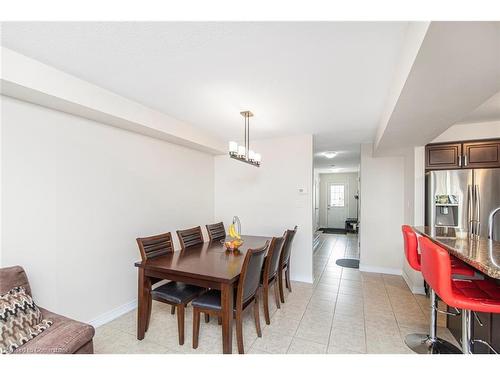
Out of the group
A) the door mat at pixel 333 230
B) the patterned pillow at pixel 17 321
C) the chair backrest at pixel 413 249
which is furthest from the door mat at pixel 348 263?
the patterned pillow at pixel 17 321

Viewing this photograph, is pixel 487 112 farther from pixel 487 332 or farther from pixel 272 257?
pixel 272 257

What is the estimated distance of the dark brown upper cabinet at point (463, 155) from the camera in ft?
9.95

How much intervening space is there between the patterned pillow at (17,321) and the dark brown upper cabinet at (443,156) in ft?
14.7

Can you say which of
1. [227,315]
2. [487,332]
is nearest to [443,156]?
[487,332]

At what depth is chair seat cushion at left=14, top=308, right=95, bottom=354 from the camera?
1.31m

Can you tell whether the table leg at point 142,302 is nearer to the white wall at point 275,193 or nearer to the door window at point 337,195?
the white wall at point 275,193

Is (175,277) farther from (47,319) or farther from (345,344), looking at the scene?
(345,344)

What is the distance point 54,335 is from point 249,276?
1319 mm

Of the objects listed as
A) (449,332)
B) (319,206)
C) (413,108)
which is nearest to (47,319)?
(413,108)

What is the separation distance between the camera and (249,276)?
6.29 feet

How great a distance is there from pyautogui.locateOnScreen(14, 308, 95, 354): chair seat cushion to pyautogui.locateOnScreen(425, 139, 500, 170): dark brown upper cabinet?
13.9ft

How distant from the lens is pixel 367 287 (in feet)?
11.1

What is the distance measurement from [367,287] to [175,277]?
114 inches
